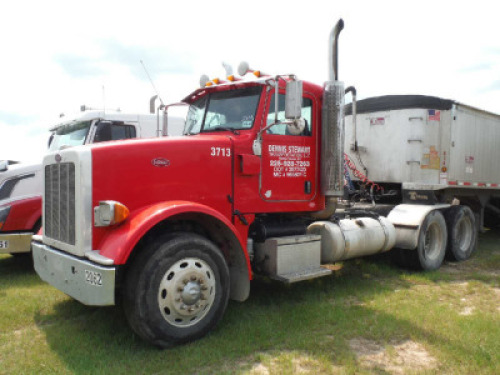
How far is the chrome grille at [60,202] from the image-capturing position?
4074 mm

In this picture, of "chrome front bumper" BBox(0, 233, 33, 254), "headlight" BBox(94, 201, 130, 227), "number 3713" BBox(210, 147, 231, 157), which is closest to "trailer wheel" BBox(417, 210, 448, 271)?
"number 3713" BBox(210, 147, 231, 157)

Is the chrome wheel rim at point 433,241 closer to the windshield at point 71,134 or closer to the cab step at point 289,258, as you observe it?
the cab step at point 289,258

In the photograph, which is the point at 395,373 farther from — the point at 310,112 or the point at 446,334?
the point at 310,112

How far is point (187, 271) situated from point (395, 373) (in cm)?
203

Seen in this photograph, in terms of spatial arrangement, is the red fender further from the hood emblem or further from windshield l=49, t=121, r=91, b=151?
windshield l=49, t=121, r=91, b=151

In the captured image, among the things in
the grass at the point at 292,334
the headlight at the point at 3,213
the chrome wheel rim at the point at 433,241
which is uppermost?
the headlight at the point at 3,213

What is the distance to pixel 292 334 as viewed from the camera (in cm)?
432

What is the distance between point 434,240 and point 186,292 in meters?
5.43

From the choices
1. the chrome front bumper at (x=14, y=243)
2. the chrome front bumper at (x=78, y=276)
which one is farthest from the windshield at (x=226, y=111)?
the chrome front bumper at (x=14, y=243)

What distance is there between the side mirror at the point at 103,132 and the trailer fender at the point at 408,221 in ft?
17.7

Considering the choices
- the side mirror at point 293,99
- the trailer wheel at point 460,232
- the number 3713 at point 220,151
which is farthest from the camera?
the trailer wheel at point 460,232

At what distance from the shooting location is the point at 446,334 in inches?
171

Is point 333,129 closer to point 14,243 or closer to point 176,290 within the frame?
point 176,290

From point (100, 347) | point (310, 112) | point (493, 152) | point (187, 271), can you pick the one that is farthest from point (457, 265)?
point (100, 347)
